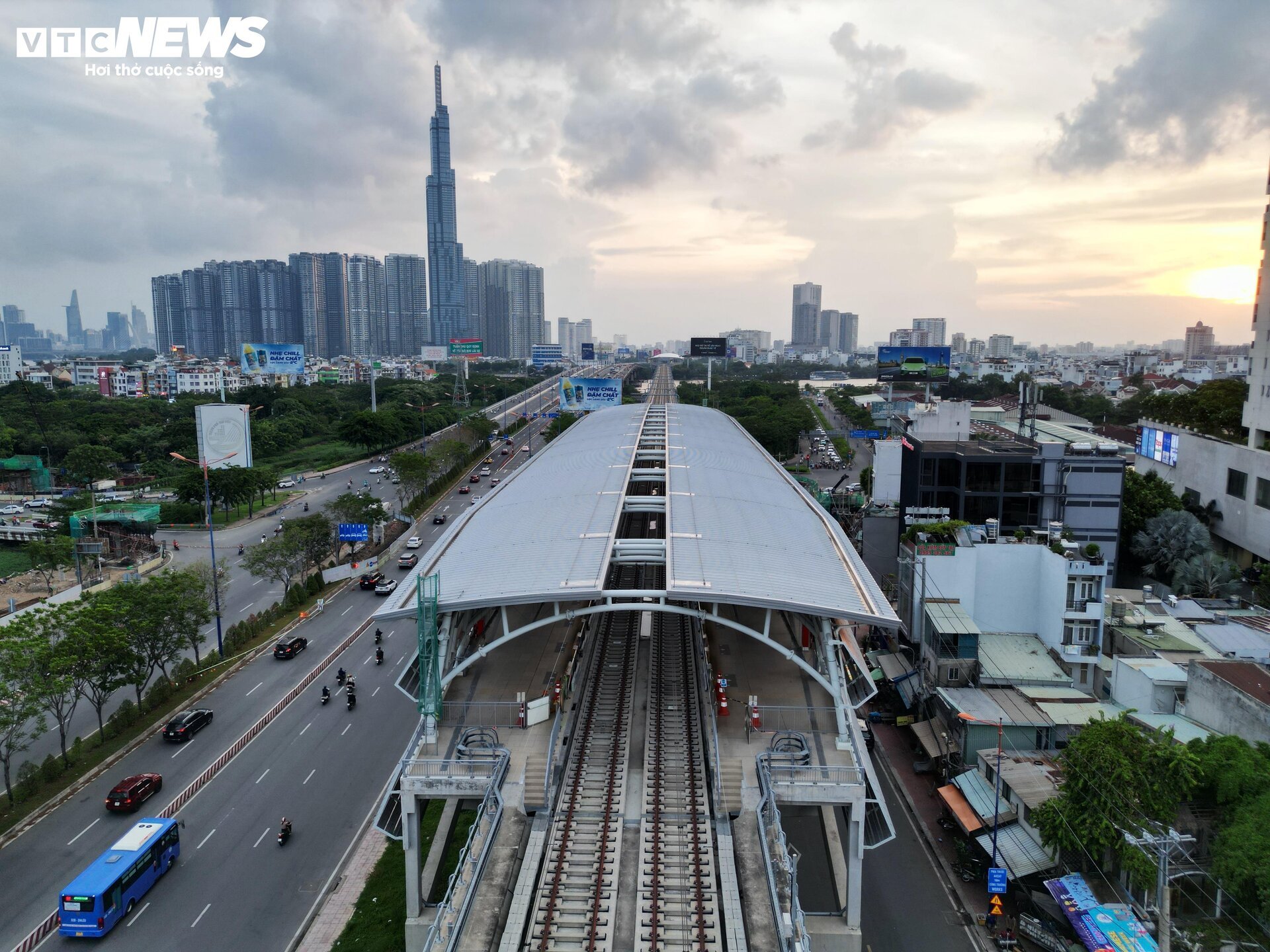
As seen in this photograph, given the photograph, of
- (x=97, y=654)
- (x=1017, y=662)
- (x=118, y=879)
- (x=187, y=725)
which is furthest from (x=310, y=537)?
(x=1017, y=662)

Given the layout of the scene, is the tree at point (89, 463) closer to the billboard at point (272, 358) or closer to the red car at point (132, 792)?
the billboard at point (272, 358)

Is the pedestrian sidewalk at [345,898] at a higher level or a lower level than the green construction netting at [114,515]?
lower

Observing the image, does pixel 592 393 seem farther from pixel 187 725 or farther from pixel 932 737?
pixel 932 737

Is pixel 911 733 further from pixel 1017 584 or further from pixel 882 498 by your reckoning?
pixel 882 498

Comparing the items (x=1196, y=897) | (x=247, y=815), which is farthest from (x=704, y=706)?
(x=247, y=815)

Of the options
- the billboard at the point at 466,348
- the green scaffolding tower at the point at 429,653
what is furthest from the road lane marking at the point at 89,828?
the billboard at the point at 466,348
